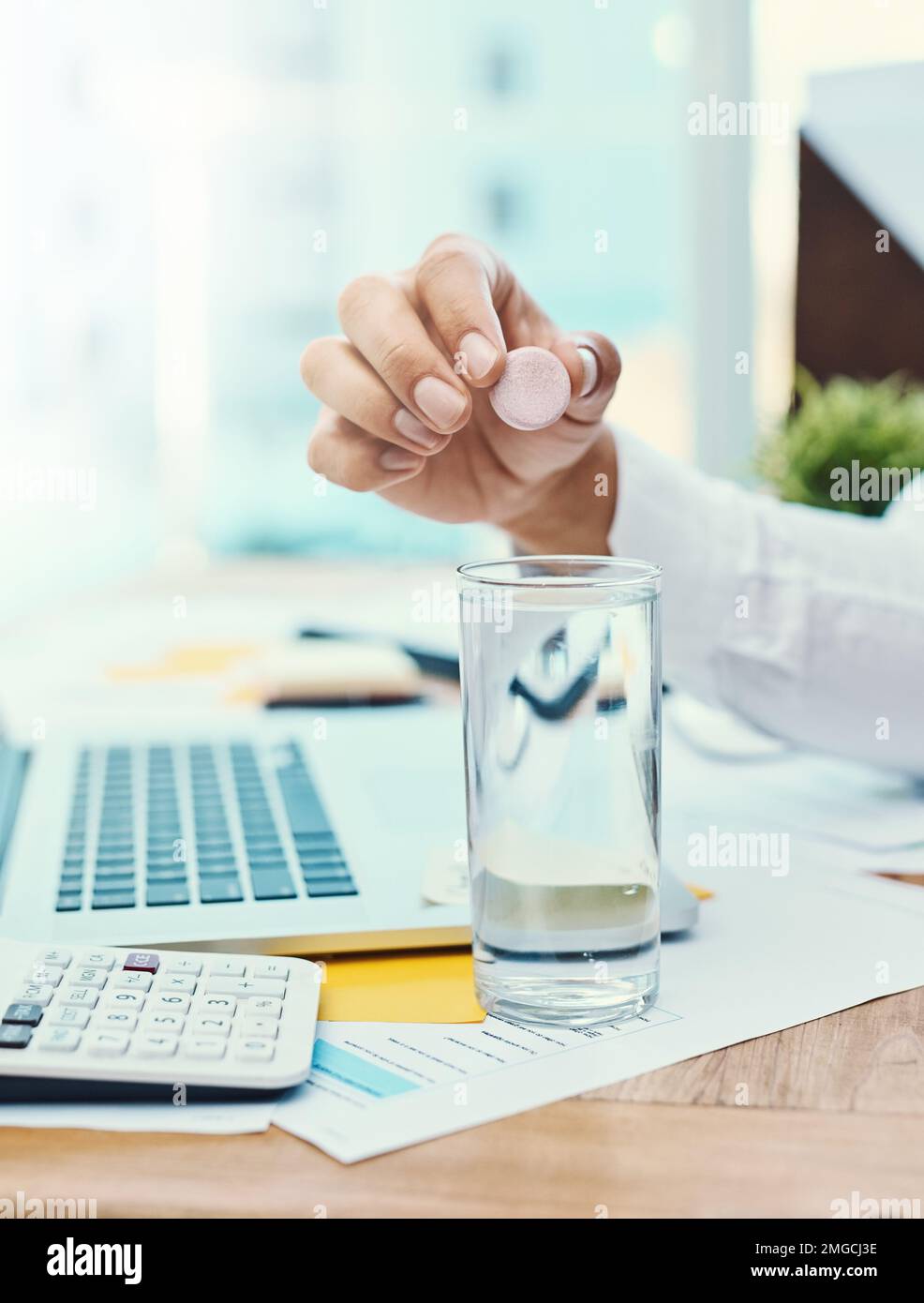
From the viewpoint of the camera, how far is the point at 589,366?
55 centimetres

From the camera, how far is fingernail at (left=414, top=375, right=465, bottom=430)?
0.48 meters

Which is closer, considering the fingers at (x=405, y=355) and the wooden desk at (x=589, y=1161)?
the wooden desk at (x=589, y=1161)

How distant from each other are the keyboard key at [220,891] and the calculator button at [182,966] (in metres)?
0.07

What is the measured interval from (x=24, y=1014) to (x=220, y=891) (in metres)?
0.14

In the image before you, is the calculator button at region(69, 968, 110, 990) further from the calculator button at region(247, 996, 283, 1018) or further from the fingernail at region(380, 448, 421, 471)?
the fingernail at region(380, 448, 421, 471)

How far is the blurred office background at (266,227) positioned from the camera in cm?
153

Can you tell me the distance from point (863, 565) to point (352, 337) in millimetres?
362

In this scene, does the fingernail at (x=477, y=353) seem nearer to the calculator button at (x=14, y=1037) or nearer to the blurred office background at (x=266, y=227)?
the calculator button at (x=14, y=1037)

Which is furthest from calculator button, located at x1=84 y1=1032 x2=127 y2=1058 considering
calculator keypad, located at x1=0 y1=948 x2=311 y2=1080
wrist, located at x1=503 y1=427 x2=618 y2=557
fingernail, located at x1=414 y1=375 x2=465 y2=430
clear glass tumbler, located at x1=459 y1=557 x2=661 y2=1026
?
wrist, located at x1=503 y1=427 x2=618 y2=557

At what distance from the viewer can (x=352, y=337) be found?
1.72 feet

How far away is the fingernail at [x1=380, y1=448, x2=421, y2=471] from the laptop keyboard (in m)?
0.17
